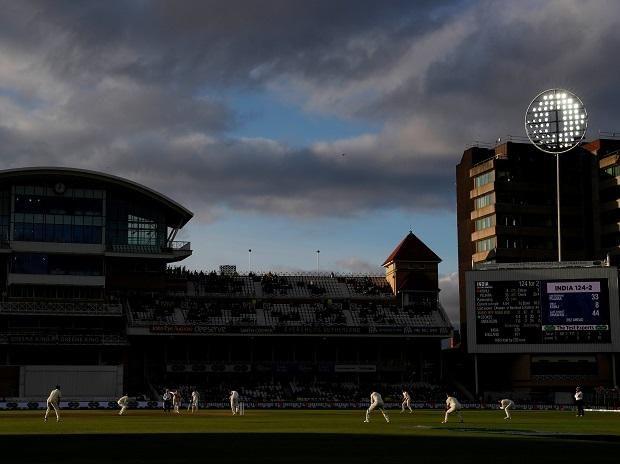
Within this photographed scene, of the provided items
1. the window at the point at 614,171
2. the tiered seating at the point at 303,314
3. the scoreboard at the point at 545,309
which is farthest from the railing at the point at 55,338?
the window at the point at 614,171

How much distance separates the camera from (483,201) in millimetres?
→ 140750

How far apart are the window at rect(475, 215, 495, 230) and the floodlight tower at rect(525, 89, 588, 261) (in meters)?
28.9

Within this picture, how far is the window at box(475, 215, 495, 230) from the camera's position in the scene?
138m

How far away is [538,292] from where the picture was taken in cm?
10150

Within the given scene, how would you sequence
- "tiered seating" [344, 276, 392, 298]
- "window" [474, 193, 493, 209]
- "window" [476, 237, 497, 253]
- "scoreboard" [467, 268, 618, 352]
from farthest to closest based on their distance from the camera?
1. "window" [474, 193, 493, 209]
2. "window" [476, 237, 497, 253]
3. "tiered seating" [344, 276, 392, 298]
4. "scoreboard" [467, 268, 618, 352]

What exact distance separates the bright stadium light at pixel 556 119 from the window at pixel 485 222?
28.9 m

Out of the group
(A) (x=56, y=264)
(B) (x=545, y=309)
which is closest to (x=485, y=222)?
(B) (x=545, y=309)

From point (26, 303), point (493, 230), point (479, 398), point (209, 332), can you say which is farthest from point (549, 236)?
point (26, 303)

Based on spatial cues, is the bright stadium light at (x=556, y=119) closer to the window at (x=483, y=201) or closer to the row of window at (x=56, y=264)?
the window at (x=483, y=201)

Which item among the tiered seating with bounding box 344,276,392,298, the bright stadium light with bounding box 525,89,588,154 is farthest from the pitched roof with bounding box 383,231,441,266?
the bright stadium light with bounding box 525,89,588,154

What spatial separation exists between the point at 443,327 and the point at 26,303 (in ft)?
157

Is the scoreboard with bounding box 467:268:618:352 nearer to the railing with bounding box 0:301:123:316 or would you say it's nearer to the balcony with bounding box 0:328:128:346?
the balcony with bounding box 0:328:128:346

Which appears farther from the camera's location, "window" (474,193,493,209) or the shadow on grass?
"window" (474,193,493,209)

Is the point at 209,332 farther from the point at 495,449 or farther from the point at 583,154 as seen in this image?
the point at 495,449
